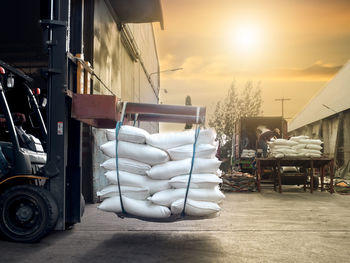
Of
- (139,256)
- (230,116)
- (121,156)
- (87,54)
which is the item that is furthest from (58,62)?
(230,116)

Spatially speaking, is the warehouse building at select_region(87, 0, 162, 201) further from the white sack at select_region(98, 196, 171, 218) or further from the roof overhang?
the white sack at select_region(98, 196, 171, 218)

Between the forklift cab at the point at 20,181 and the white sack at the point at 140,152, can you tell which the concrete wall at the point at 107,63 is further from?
the white sack at the point at 140,152

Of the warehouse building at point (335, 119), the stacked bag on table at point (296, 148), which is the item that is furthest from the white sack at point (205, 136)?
the warehouse building at point (335, 119)

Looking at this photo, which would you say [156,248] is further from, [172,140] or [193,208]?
[172,140]

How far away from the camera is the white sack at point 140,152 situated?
191 inches

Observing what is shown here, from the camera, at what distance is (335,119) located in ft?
91.9

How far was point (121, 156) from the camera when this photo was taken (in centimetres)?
493

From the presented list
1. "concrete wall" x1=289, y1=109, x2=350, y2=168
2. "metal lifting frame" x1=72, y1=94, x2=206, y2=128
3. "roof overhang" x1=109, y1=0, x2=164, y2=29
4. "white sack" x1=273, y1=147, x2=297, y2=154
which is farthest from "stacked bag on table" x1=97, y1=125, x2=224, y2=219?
"concrete wall" x1=289, y1=109, x2=350, y2=168

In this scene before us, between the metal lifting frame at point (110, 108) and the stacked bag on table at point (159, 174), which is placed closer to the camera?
the metal lifting frame at point (110, 108)

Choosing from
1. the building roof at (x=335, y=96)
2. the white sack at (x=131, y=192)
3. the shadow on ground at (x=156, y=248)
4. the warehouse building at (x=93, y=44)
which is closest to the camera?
the shadow on ground at (x=156, y=248)

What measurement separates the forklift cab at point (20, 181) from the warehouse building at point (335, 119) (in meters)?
15.9

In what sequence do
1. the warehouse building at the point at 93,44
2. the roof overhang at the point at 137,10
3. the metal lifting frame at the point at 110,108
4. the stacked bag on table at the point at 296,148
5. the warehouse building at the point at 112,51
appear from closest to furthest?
the metal lifting frame at the point at 110,108 < the warehouse building at the point at 93,44 < the warehouse building at the point at 112,51 < the roof overhang at the point at 137,10 < the stacked bag on table at the point at 296,148

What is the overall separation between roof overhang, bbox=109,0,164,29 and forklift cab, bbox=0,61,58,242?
6476 millimetres

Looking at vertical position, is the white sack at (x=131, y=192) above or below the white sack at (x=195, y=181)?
below
